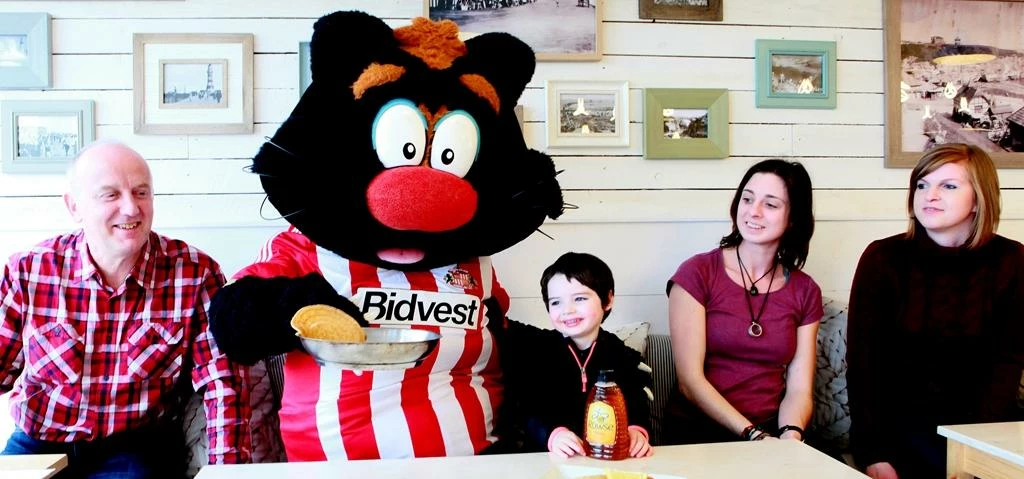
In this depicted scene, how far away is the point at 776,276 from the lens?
73.1 inches

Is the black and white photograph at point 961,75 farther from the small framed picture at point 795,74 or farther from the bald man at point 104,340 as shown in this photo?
the bald man at point 104,340

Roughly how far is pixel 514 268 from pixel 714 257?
60 cm

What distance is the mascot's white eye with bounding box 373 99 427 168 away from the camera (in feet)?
4.55

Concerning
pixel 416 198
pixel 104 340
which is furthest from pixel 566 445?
pixel 104 340

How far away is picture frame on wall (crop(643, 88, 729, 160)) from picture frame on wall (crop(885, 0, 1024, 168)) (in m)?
0.57

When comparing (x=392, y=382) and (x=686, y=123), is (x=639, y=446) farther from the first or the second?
(x=686, y=123)

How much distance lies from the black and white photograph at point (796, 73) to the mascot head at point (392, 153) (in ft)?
3.77

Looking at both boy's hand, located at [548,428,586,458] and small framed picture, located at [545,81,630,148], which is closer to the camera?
boy's hand, located at [548,428,586,458]

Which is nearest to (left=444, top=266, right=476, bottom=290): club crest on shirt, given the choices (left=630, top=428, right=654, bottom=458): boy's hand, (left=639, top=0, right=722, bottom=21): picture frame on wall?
A: (left=630, top=428, right=654, bottom=458): boy's hand

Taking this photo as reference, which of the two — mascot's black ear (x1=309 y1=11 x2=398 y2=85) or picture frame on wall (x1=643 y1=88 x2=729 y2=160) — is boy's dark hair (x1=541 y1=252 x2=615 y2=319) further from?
picture frame on wall (x1=643 y1=88 x2=729 y2=160)

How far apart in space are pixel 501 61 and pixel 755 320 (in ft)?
3.02

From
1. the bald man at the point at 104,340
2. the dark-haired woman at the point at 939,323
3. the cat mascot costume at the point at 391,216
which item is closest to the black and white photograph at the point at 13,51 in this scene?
the bald man at the point at 104,340

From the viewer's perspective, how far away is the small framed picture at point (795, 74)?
220 cm

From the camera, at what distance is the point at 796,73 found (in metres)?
2.22
